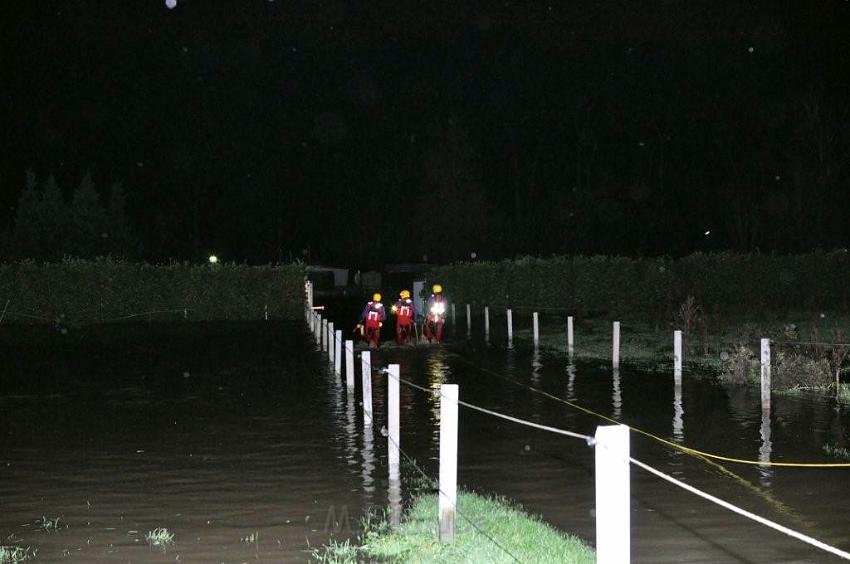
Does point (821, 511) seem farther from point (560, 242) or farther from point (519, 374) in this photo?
point (560, 242)

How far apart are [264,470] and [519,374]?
11734mm

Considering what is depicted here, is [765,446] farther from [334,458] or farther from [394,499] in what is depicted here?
[394,499]

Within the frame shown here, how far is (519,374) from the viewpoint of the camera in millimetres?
22922

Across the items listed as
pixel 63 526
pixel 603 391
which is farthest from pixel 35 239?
pixel 63 526

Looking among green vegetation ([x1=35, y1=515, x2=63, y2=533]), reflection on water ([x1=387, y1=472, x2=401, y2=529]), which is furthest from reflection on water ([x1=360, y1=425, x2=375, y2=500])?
green vegetation ([x1=35, y1=515, x2=63, y2=533])

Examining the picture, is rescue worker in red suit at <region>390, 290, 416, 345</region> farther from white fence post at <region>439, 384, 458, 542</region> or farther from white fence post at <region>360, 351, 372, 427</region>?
white fence post at <region>439, 384, 458, 542</region>

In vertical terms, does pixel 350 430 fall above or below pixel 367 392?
below

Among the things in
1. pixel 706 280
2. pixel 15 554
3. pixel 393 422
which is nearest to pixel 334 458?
pixel 393 422

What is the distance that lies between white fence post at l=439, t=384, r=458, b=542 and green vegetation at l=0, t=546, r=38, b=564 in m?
3.21

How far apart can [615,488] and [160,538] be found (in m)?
4.43

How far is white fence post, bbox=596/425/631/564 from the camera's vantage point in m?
5.51

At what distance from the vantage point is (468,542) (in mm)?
7961

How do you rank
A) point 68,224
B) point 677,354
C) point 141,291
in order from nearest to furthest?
point 677,354 < point 141,291 < point 68,224

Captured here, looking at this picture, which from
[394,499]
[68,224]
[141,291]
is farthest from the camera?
[68,224]
